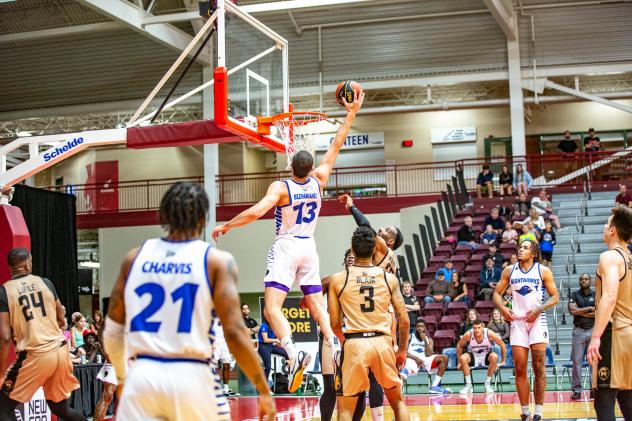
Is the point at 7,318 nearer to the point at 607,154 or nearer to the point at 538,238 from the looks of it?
the point at 538,238

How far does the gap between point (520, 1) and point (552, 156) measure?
4658 mm

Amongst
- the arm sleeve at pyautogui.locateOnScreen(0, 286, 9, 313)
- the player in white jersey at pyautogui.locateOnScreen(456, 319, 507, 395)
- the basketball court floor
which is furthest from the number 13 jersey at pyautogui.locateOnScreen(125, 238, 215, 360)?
the player in white jersey at pyautogui.locateOnScreen(456, 319, 507, 395)

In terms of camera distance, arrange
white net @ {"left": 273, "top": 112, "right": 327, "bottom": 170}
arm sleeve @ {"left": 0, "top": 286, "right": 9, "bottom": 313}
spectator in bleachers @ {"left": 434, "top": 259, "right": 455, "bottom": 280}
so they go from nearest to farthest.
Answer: arm sleeve @ {"left": 0, "top": 286, "right": 9, "bottom": 313} < white net @ {"left": 273, "top": 112, "right": 327, "bottom": 170} < spectator in bleachers @ {"left": 434, "top": 259, "right": 455, "bottom": 280}

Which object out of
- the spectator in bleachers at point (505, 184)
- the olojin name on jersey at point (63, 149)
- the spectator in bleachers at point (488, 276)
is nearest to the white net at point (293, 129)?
the olojin name on jersey at point (63, 149)

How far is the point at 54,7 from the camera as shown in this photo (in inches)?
990

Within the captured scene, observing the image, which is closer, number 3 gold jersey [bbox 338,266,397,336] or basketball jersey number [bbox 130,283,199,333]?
basketball jersey number [bbox 130,283,199,333]

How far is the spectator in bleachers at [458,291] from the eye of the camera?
18.6m

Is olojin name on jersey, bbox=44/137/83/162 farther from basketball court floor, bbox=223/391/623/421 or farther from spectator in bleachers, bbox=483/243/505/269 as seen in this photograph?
spectator in bleachers, bbox=483/243/505/269

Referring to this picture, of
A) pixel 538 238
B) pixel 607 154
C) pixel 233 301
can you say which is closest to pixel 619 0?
pixel 607 154

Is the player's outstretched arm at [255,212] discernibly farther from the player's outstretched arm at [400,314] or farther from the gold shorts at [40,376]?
the gold shorts at [40,376]

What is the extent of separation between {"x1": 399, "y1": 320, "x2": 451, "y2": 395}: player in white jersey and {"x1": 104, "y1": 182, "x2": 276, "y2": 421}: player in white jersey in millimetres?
10670

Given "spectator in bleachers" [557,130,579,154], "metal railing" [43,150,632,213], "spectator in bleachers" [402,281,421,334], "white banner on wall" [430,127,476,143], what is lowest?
"spectator in bleachers" [402,281,421,334]

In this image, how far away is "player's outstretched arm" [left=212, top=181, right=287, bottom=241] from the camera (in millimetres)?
6992

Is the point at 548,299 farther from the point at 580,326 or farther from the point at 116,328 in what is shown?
the point at 116,328
